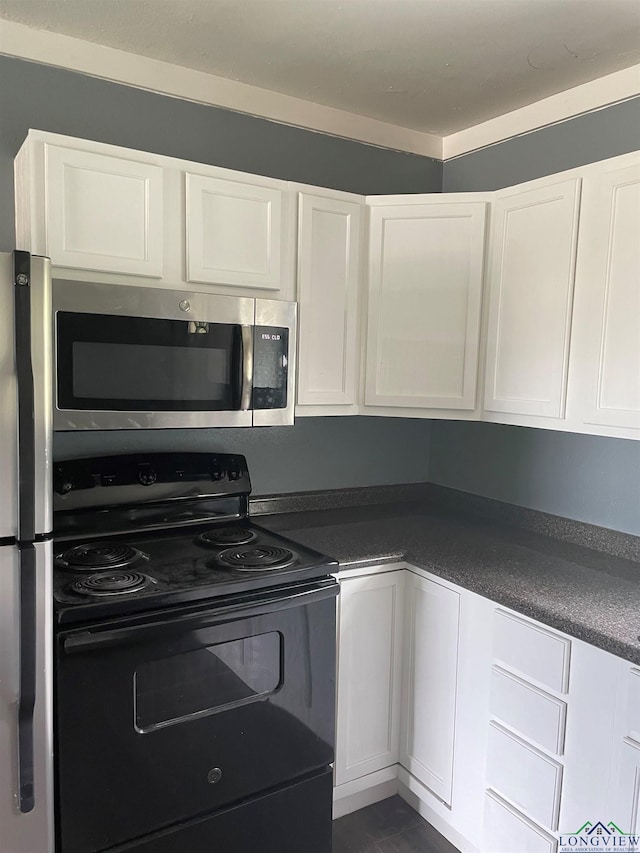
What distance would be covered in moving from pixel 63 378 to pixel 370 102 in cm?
157

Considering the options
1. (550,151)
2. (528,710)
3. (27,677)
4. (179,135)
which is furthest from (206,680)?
(550,151)

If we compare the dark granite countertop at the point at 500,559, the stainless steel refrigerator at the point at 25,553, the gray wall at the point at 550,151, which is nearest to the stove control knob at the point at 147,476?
the dark granite countertop at the point at 500,559

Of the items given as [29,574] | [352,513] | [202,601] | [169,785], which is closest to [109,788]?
[169,785]

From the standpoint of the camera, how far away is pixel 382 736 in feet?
6.89

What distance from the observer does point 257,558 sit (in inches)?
71.7

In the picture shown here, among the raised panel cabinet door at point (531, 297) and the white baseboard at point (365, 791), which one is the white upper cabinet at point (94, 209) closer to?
the raised panel cabinet door at point (531, 297)

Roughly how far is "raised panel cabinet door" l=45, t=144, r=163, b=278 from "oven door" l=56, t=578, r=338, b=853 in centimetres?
99

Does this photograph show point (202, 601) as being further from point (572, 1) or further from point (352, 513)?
point (572, 1)

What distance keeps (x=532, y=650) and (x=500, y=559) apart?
1.31 feet

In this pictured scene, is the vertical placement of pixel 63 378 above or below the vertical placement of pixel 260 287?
below

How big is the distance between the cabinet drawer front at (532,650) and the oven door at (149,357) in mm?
970

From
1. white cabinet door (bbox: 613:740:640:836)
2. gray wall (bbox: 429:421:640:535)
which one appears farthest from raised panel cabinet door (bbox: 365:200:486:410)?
white cabinet door (bbox: 613:740:640:836)

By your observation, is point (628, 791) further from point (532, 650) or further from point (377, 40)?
point (377, 40)

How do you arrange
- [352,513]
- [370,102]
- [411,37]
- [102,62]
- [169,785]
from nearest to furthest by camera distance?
[169,785] < [411,37] < [102,62] < [370,102] < [352,513]
